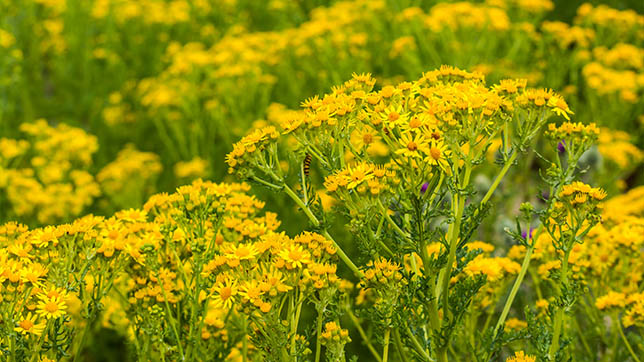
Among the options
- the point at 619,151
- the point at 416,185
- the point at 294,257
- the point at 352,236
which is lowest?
the point at 619,151

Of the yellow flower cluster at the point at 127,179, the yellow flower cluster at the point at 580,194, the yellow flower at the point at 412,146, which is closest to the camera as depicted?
the yellow flower at the point at 412,146

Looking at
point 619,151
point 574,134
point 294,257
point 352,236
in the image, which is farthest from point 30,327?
point 619,151

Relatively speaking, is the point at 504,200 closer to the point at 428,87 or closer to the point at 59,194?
the point at 428,87

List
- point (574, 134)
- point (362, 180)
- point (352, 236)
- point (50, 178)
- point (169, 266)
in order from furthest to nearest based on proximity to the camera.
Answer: point (50, 178) → point (352, 236) → point (169, 266) → point (574, 134) → point (362, 180)

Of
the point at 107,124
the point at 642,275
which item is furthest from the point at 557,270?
the point at 107,124

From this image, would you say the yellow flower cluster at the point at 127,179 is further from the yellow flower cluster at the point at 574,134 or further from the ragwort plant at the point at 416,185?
the yellow flower cluster at the point at 574,134

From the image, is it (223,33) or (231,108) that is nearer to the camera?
(231,108)

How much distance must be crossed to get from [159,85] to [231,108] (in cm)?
85

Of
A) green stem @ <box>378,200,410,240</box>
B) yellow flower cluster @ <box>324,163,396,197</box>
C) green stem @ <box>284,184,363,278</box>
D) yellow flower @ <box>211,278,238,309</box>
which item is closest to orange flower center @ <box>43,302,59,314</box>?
yellow flower @ <box>211,278,238,309</box>

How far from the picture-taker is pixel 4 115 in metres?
5.91

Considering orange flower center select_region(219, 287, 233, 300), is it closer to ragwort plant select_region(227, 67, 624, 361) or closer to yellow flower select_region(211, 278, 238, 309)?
yellow flower select_region(211, 278, 238, 309)

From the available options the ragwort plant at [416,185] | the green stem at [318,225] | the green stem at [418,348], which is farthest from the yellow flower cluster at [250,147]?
the green stem at [418,348]

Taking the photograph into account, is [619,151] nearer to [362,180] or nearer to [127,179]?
[362,180]

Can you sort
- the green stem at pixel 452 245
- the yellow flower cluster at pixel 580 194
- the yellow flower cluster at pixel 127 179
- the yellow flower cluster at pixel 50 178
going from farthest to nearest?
the yellow flower cluster at pixel 127 179, the yellow flower cluster at pixel 50 178, the yellow flower cluster at pixel 580 194, the green stem at pixel 452 245
